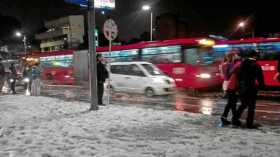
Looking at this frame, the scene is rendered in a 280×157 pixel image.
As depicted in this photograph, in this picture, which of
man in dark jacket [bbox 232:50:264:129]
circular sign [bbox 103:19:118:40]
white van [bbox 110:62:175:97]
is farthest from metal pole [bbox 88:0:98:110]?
white van [bbox 110:62:175:97]

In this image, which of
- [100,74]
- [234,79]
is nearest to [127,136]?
[234,79]

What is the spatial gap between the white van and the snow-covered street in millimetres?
7079

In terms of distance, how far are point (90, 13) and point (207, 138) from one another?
6548 mm

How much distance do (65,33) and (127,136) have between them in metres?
87.5

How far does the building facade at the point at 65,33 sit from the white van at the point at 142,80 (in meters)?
67.2

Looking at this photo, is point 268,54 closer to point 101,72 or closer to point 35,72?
point 101,72

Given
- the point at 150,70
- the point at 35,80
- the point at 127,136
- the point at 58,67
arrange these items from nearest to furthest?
the point at 127,136, the point at 150,70, the point at 35,80, the point at 58,67

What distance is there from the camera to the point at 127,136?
316 inches

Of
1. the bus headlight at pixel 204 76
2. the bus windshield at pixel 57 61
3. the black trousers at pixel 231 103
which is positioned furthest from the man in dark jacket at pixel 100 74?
the bus windshield at pixel 57 61

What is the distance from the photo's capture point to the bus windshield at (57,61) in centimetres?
3370

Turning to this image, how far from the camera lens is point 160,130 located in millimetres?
8719

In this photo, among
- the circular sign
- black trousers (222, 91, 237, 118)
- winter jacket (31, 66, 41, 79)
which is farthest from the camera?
winter jacket (31, 66, 41, 79)

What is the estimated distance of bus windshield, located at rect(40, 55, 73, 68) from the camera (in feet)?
111

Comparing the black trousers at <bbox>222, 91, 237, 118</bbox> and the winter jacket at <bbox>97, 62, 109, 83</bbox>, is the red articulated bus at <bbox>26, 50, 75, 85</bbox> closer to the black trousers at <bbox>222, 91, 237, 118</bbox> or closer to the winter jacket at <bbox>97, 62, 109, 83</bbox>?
the winter jacket at <bbox>97, 62, 109, 83</bbox>
